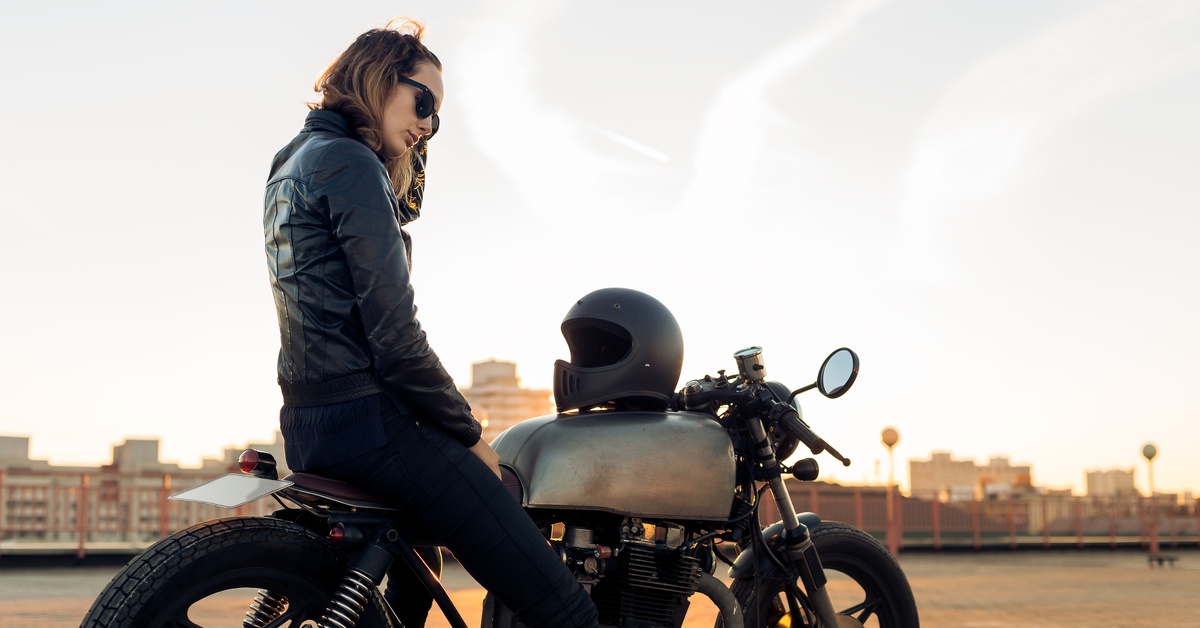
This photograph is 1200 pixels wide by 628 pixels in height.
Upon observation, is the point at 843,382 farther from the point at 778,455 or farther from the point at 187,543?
the point at 187,543

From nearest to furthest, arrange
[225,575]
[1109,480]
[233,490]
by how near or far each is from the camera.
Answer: [225,575] → [233,490] → [1109,480]

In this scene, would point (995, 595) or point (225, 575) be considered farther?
point (995, 595)

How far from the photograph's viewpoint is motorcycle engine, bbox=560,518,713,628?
3.15m

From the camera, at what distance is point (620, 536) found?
3.20m

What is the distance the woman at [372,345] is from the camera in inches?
94.8

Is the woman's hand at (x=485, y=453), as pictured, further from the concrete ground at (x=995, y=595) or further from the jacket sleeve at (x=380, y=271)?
the concrete ground at (x=995, y=595)

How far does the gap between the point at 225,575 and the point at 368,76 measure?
1189 millimetres

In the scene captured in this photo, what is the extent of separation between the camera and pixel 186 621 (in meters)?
2.35

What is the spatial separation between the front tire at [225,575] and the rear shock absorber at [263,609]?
2 cm

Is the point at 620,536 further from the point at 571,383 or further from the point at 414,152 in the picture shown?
the point at 414,152

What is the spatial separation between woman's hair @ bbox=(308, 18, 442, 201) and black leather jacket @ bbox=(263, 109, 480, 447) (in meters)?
0.12

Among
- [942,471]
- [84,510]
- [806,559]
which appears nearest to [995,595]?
[806,559]

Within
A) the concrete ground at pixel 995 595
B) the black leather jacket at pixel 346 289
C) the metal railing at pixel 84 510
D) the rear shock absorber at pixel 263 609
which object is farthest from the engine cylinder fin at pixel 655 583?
the metal railing at pixel 84 510

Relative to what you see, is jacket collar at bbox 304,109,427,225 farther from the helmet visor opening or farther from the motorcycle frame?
the helmet visor opening
